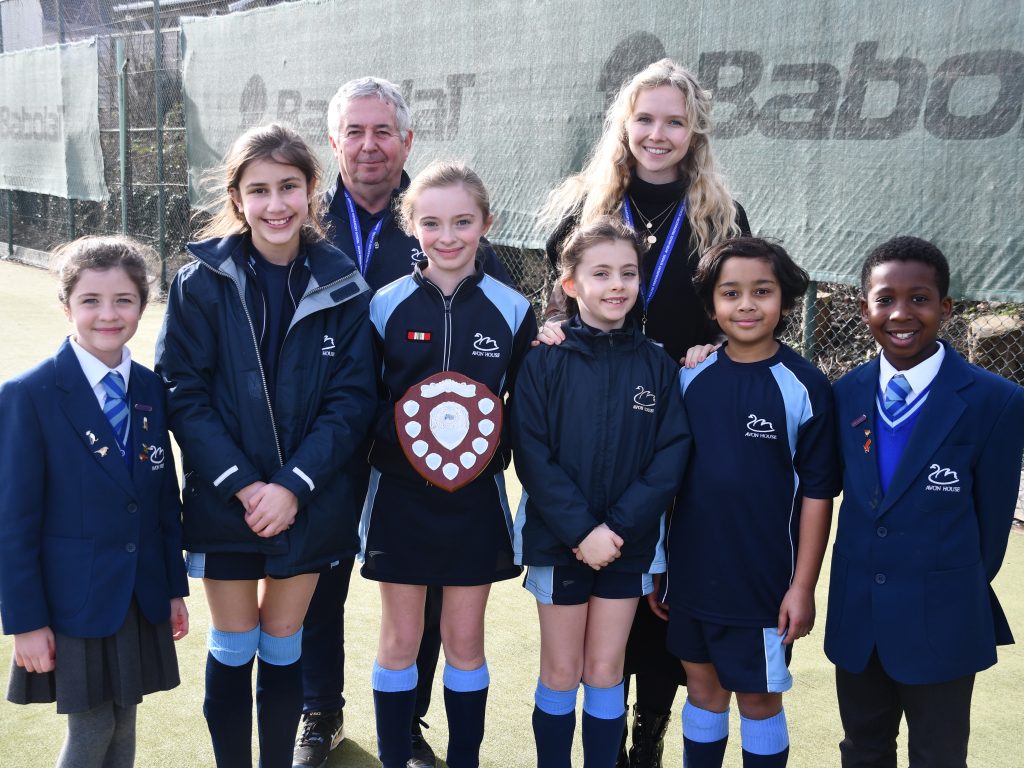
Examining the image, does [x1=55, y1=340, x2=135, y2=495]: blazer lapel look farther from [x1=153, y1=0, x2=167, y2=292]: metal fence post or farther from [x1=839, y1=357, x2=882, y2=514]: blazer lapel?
[x1=153, y1=0, x2=167, y2=292]: metal fence post

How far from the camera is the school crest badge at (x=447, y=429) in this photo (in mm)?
2029

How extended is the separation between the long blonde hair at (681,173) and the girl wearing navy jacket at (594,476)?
0.28 meters

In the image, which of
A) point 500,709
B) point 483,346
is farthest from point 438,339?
point 500,709

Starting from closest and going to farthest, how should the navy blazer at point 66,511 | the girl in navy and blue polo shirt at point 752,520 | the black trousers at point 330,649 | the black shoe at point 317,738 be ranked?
the navy blazer at point 66,511, the girl in navy and blue polo shirt at point 752,520, the black shoe at point 317,738, the black trousers at point 330,649

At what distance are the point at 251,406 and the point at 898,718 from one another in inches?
55.6

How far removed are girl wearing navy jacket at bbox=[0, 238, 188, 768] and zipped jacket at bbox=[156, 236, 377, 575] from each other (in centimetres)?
7

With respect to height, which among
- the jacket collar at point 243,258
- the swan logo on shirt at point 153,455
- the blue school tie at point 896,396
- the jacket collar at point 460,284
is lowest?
the swan logo on shirt at point 153,455

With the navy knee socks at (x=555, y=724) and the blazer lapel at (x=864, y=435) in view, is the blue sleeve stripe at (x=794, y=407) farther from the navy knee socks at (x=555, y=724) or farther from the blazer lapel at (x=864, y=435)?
the navy knee socks at (x=555, y=724)

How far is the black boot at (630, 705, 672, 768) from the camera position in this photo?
2.23 m

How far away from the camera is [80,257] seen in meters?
1.90

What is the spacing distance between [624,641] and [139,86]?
9167mm

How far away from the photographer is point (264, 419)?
1987 millimetres

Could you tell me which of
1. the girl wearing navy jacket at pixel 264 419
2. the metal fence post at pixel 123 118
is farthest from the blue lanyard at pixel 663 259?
the metal fence post at pixel 123 118

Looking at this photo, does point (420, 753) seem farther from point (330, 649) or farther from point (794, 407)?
point (794, 407)
